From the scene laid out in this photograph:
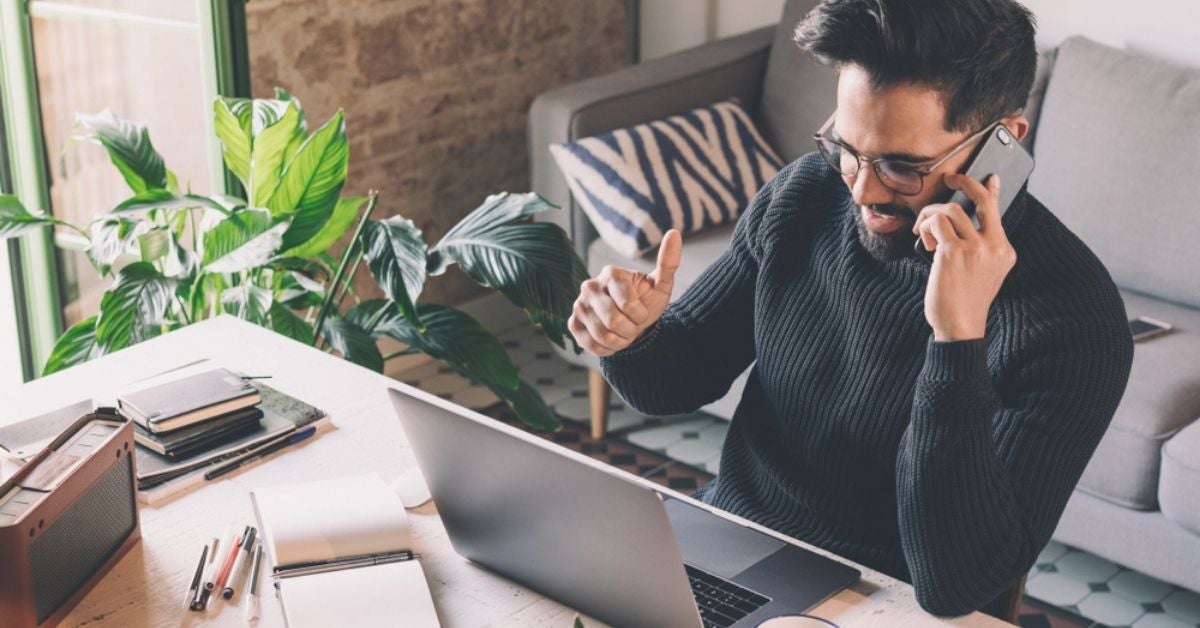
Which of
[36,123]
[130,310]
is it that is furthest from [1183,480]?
[36,123]

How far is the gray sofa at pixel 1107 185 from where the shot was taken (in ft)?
8.19

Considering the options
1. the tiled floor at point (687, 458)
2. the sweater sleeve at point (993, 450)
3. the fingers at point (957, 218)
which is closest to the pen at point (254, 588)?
the sweater sleeve at point (993, 450)

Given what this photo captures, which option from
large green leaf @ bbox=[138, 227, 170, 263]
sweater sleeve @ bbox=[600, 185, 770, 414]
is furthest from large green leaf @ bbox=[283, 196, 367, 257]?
sweater sleeve @ bbox=[600, 185, 770, 414]

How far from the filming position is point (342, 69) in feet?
10.9

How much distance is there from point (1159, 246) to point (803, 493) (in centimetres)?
159

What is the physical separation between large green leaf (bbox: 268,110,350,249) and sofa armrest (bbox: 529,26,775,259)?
89cm

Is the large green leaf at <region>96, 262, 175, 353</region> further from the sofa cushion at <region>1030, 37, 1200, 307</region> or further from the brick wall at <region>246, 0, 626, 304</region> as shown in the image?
the sofa cushion at <region>1030, 37, 1200, 307</region>

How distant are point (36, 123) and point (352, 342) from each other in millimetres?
993

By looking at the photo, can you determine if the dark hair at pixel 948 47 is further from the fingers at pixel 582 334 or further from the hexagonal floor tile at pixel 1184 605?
the hexagonal floor tile at pixel 1184 605

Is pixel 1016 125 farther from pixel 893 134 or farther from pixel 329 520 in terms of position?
pixel 329 520

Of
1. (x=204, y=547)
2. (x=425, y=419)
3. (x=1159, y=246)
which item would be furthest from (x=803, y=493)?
(x=1159, y=246)

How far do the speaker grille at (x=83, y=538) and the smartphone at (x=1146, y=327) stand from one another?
2004 mm

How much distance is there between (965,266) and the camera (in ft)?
4.49

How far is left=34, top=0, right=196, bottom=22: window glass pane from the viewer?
9.34ft
